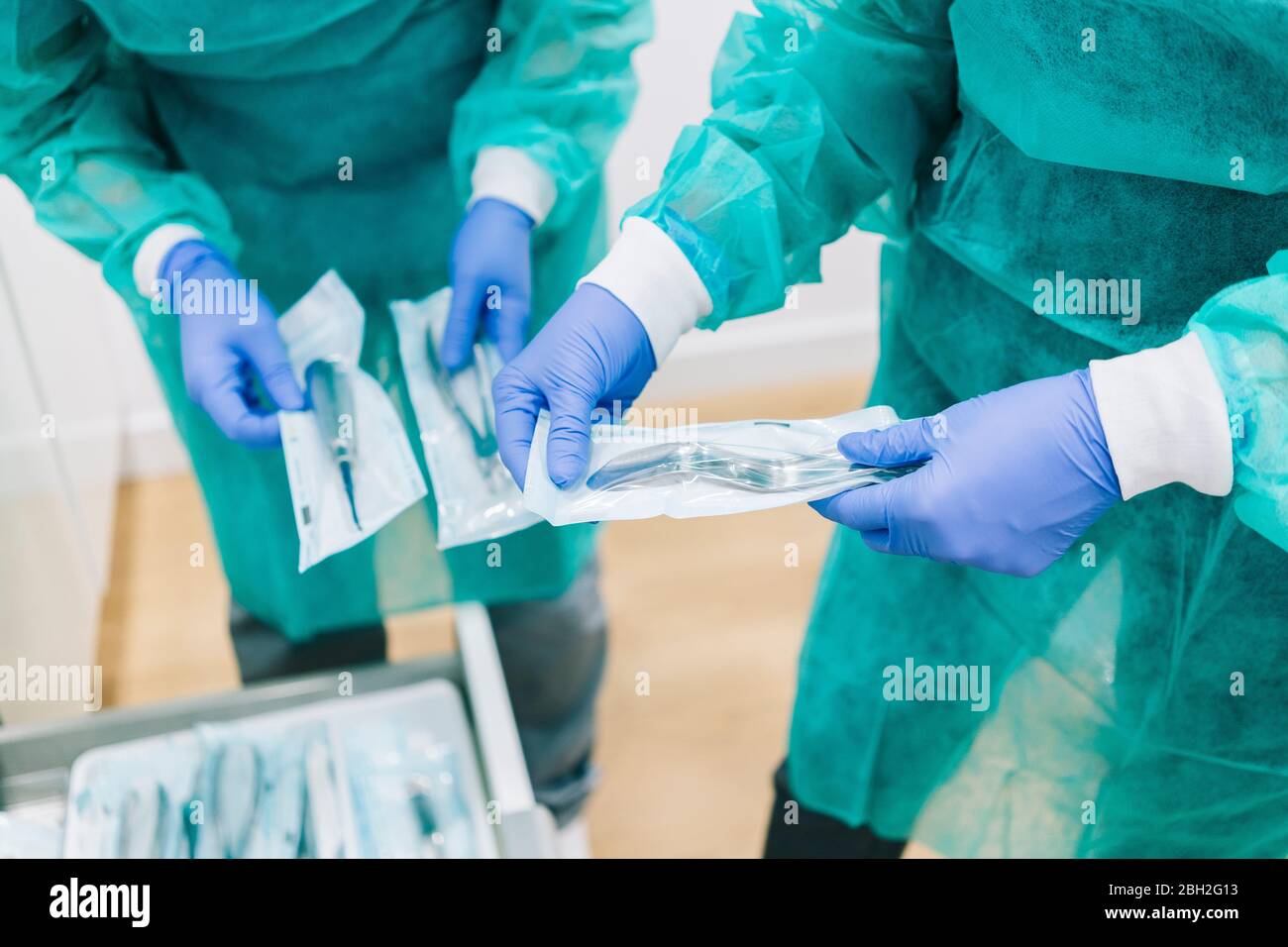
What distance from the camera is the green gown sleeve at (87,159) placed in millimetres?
986

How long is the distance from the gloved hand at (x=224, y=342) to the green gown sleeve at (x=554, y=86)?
0.23m

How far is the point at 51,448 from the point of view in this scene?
158 cm

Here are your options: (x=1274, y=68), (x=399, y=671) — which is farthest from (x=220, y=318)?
(x=1274, y=68)

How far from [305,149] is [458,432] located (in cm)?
30

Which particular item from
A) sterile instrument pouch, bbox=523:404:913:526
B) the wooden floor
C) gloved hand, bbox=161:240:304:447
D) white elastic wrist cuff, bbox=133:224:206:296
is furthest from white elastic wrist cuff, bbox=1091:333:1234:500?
the wooden floor

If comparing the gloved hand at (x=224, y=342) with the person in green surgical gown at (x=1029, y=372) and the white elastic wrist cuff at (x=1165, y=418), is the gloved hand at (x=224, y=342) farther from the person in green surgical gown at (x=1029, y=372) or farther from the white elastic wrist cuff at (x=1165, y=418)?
the white elastic wrist cuff at (x=1165, y=418)

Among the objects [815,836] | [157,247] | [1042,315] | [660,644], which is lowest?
[815,836]

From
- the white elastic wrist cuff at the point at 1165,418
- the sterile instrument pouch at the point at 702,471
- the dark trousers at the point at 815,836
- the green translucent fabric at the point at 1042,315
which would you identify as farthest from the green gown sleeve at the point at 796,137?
the dark trousers at the point at 815,836

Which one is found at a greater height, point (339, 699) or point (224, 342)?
point (224, 342)

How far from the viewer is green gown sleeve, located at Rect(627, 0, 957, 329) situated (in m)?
0.84

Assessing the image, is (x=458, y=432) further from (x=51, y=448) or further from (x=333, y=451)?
(x=51, y=448)

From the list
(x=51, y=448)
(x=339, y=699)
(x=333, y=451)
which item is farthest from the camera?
(x=51, y=448)

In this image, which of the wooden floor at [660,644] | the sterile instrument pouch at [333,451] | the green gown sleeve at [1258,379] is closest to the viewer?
the green gown sleeve at [1258,379]

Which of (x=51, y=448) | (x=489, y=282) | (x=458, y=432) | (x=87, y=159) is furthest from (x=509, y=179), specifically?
(x=51, y=448)
